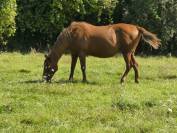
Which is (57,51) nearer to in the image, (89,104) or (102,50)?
(102,50)

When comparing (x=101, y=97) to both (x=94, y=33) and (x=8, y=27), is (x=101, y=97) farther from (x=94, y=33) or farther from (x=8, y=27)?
(x=8, y=27)

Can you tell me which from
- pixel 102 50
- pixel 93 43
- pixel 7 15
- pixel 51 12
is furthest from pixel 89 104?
pixel 51 12

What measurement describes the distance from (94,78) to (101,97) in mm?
5349

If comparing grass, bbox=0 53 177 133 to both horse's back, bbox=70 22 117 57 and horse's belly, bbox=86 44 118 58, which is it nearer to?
horse's belly, bbox=86 44 118 58

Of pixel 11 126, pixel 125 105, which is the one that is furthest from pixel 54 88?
pixel 11 126

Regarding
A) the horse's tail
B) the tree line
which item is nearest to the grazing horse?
the horse's tail

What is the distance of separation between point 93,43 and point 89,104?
5784 mm

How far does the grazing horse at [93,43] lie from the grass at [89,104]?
0.72m

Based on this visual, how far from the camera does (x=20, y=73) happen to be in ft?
74.4

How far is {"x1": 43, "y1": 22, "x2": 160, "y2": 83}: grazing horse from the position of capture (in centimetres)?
1995

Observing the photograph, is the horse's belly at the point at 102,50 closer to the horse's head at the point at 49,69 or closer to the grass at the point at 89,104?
the grass at the point at 89,104

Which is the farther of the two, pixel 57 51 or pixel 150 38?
pixel 150 38

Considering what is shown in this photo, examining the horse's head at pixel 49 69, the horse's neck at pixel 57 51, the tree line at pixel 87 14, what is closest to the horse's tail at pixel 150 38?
the horse's neck at pixel 57 51

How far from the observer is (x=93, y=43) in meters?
20.3
